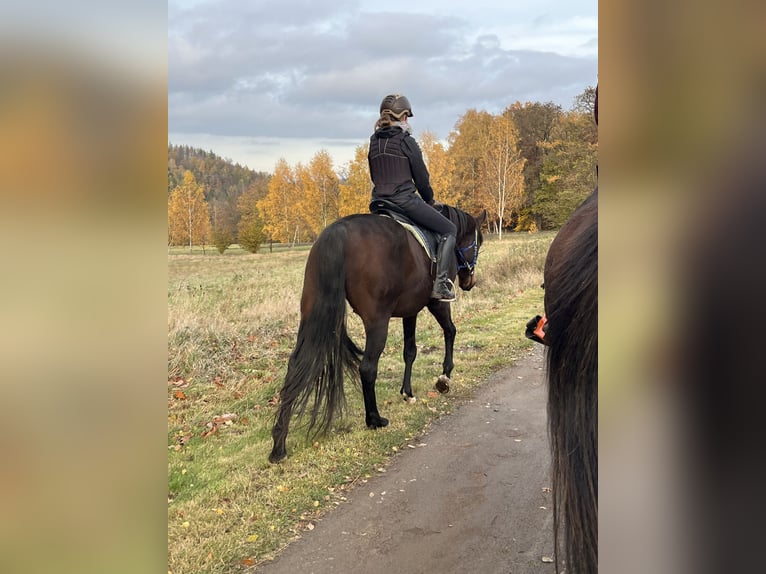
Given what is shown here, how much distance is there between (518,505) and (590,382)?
2645mm

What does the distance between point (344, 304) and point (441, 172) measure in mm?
33122

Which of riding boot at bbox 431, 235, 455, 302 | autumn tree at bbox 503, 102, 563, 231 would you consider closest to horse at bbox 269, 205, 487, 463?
riding boot at bbox 431, 235, 455, 302

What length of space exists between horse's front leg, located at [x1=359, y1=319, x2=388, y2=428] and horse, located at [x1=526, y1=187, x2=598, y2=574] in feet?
9.82

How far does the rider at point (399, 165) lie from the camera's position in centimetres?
545

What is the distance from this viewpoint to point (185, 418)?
5.59 m

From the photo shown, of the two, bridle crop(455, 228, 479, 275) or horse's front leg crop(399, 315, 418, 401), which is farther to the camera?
bridle crop(455, 228, 479, 275)

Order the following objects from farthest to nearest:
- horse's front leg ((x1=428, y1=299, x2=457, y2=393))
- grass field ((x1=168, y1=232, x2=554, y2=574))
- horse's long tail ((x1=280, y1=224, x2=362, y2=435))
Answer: horse's front leg ((x1=428, y1=299, x2=457, y2=393))
horse's long tail ((x1=280, y1=224, x2=362, y2=435))
grass field ((x1=168, y1=232, x2=554, y2=574))

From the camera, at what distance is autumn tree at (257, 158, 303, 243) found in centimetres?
4478

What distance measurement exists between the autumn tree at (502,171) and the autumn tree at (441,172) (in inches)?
94.2

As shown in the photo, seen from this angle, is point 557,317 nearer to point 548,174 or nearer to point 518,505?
point 518,505

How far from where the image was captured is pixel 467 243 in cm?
688

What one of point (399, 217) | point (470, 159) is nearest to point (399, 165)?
point (399, 217)

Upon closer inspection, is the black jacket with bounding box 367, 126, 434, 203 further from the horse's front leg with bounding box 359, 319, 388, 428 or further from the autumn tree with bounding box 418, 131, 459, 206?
the autumn tree with bounding box 418, 131, 459, 206
